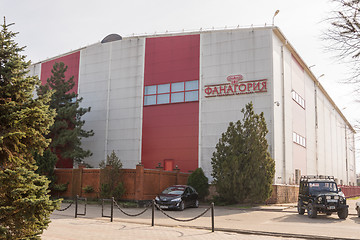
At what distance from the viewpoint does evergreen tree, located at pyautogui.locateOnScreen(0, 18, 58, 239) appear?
6.63m

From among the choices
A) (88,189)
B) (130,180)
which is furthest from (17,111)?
(88,189)

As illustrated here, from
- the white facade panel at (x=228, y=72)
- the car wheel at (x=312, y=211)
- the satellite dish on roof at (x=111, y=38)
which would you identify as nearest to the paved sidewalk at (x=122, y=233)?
the car wheel at (x=312, y=211)

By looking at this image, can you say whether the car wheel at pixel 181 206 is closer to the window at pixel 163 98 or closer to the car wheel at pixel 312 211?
the car wheel at pixel 312 211

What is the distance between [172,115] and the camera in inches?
1310

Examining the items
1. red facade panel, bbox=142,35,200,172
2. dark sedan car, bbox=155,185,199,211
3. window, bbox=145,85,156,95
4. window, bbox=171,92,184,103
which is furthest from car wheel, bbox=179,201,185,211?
window, bbox=145,85,156,95

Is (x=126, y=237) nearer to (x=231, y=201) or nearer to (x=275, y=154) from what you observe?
(x=231, y=201)

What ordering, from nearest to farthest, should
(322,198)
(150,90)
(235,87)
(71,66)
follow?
1. (322,198)
2. (235,87)
3. (150,90)
4. (71,66)

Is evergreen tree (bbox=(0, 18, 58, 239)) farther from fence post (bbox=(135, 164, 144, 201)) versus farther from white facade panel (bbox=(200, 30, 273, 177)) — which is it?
white facade panel (bbox=(200, 30, 273, 177))

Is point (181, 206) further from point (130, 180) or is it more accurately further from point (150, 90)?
point (150, 90)

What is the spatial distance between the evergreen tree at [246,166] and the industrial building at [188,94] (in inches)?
189

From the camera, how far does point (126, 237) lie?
1053 cm

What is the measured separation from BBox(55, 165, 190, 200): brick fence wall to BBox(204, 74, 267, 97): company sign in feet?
26.6

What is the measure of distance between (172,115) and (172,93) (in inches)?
83.9

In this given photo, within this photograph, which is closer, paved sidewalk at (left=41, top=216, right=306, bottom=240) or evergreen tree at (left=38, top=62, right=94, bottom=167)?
paved sidewalk at (left=41, top=216, right=306, bottom=240)
